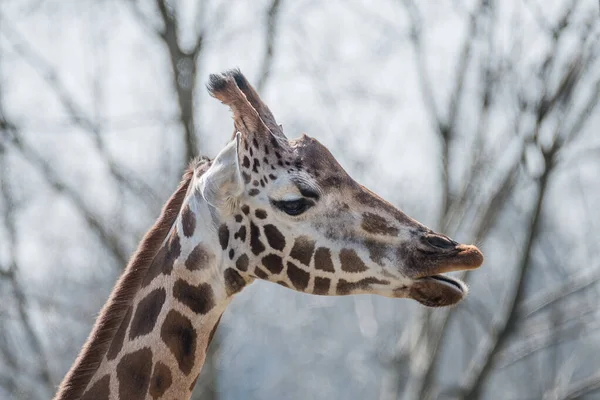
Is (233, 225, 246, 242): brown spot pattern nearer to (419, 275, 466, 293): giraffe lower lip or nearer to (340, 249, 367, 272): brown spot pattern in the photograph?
(340, 249, 367, 272): brown spot pattern

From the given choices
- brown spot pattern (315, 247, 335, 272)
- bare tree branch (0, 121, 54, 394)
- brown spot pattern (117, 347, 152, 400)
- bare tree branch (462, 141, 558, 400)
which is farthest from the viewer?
bare tree branch (0, 121, 54, 394)

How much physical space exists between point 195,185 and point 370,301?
13586 millimetres

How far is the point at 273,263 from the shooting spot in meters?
5.29

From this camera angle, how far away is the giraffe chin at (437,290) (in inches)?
200

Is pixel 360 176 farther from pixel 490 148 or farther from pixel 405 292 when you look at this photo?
pixel 405 292

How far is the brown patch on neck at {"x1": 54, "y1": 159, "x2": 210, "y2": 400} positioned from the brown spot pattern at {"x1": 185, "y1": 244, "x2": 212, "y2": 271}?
0.29 metres

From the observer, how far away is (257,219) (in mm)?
5289

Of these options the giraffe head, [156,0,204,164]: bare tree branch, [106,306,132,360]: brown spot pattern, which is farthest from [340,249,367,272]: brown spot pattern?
[156,0,204,164]: bare tree branch

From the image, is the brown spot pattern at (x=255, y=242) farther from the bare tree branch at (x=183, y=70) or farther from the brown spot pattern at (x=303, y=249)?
the bare tree branch at (x=183, y=70)

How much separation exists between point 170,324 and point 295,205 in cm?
89

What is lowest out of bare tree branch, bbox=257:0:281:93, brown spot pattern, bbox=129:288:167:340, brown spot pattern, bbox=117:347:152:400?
brown spot pattern, bbox=117:347:152:400

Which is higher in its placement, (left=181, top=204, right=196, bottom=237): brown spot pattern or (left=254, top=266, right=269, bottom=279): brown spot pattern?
(left=181, top=204, right=196, bottom=237): brown spot pattern

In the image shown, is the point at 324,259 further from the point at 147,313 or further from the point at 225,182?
the point at 147,313

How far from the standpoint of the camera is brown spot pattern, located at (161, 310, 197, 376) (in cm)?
518
